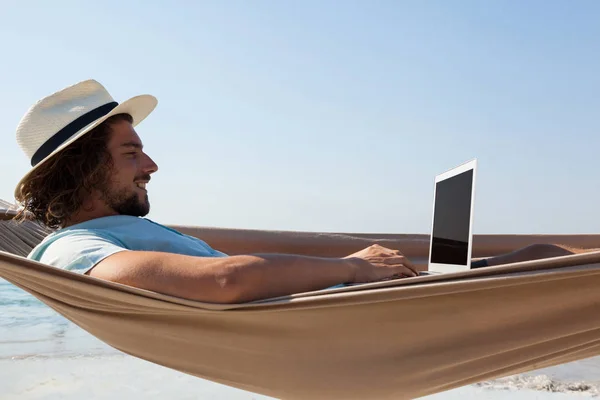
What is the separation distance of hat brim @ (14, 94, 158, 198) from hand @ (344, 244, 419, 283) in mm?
900

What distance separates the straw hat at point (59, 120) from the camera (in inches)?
76.7

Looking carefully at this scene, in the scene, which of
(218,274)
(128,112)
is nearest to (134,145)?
(128,112)

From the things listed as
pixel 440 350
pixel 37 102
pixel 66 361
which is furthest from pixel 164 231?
pixel 66 361

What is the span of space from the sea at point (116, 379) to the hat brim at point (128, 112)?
88.4 inches

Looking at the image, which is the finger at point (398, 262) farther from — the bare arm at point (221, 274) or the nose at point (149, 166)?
the nose at point (149, 166)

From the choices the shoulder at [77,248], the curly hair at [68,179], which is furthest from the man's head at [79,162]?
the shoulder at [77,248]

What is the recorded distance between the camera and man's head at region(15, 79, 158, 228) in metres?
1.92

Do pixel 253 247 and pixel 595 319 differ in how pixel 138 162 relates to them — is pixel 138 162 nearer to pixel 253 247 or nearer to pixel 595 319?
pixel 253 247

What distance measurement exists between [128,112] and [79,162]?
9.6 inches

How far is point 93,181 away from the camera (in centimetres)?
192

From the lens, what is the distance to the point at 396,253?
1.62 metres

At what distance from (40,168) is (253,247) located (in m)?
1.26

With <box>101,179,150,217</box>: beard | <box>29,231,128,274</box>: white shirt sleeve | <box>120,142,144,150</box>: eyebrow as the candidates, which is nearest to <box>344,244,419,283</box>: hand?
<box>29,231,128,274</box>: white shirt sleeve

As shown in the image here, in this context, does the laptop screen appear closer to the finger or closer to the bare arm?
the finger
